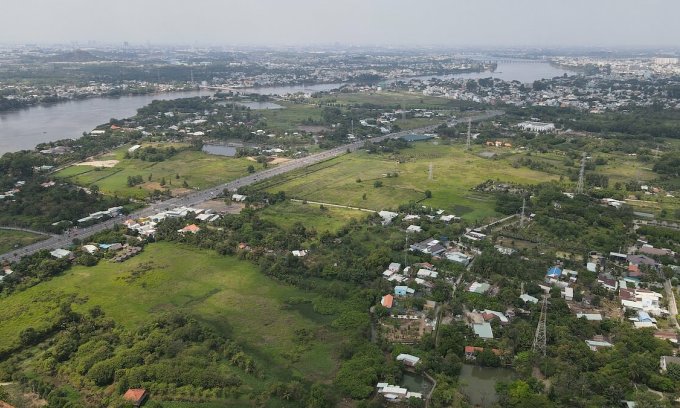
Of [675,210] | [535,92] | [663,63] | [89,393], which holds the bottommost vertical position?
[89,393]

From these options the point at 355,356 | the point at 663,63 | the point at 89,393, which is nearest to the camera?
the point at 89,393

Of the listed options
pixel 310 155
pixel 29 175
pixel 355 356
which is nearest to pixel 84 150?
pixel 29 175

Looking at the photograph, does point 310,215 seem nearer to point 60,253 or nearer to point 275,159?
point 60,253

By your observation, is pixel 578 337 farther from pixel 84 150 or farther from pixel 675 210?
pixel 84 150

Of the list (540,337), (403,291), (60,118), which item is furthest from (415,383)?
(60,118)

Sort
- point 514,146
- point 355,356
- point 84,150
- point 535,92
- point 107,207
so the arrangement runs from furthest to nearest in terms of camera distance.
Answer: point 535,92, point 514,146, point 84,150, point 107,207, point 355,356

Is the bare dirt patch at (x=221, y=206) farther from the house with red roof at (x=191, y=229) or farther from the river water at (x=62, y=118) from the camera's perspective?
the river water at (x=62, y=118)

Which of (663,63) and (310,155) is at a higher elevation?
(663,63)

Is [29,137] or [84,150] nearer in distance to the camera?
[84,150]
